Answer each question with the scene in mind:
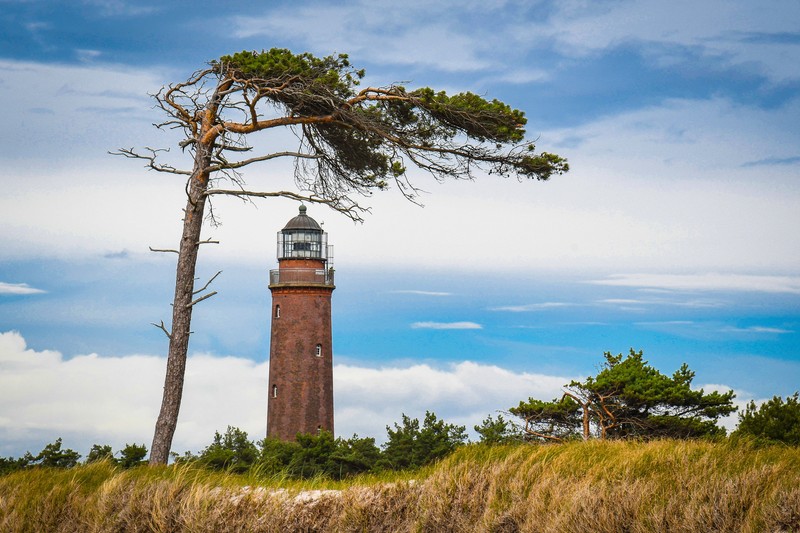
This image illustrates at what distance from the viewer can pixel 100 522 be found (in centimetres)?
1134

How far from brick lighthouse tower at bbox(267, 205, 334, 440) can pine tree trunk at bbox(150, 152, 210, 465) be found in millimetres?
17738

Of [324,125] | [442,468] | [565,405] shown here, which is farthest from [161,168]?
[565,405]

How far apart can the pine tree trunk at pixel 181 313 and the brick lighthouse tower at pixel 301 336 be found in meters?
17.7

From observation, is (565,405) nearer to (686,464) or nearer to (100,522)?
(686,464)

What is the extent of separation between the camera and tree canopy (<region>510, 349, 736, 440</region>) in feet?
56.1

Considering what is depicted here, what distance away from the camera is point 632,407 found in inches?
684

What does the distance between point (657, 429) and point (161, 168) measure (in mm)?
11264

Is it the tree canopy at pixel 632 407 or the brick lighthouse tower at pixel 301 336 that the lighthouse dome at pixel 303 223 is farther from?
the tree canopy at pixel 632 407

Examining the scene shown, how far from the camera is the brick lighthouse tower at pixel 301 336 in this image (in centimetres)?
3225

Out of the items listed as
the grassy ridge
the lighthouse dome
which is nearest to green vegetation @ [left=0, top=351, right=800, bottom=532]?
the grassy ridge

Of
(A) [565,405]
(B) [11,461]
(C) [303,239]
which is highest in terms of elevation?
(C) [303,239]

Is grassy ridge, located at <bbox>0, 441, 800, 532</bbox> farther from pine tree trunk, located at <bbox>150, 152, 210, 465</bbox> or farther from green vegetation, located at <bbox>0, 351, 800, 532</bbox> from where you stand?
pine tree trunk, located at <bbox>150, 152, 210, 465</bbox>

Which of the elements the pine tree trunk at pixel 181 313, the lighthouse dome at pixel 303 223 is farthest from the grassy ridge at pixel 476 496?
the lighthouse dome at pixel 303 223

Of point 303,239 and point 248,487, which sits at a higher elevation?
point 303,239
